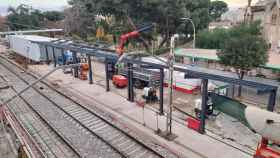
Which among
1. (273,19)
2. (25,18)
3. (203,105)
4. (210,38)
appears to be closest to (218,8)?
(210,38)

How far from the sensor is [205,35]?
42.1 m

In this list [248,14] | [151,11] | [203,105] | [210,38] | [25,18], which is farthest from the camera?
[25,18]

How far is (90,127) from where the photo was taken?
1603 centimetres

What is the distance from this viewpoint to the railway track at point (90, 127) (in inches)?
516

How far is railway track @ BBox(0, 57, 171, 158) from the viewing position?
13.1 meters

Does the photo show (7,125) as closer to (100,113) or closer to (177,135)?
(100,113)

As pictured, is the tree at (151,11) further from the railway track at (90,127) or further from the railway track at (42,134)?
the railway track at (42,134)

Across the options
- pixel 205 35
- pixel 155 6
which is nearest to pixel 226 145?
pixel 155 6

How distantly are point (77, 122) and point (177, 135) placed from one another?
25.1 feet

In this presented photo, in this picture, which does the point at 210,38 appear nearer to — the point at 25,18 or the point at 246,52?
the point at 246,52

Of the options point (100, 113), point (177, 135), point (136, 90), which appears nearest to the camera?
point (177, 135)

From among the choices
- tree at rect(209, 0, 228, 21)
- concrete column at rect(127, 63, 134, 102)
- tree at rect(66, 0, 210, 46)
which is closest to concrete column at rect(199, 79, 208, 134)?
concrete column at rect(127, 63, 134, 102)

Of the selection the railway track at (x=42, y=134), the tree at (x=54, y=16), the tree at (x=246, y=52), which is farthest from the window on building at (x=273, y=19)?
the tree at (x=54, y=16)

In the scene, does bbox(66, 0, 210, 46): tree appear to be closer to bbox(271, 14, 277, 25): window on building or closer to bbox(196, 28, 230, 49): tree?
bbox(196, 28, 230, 49): tree
